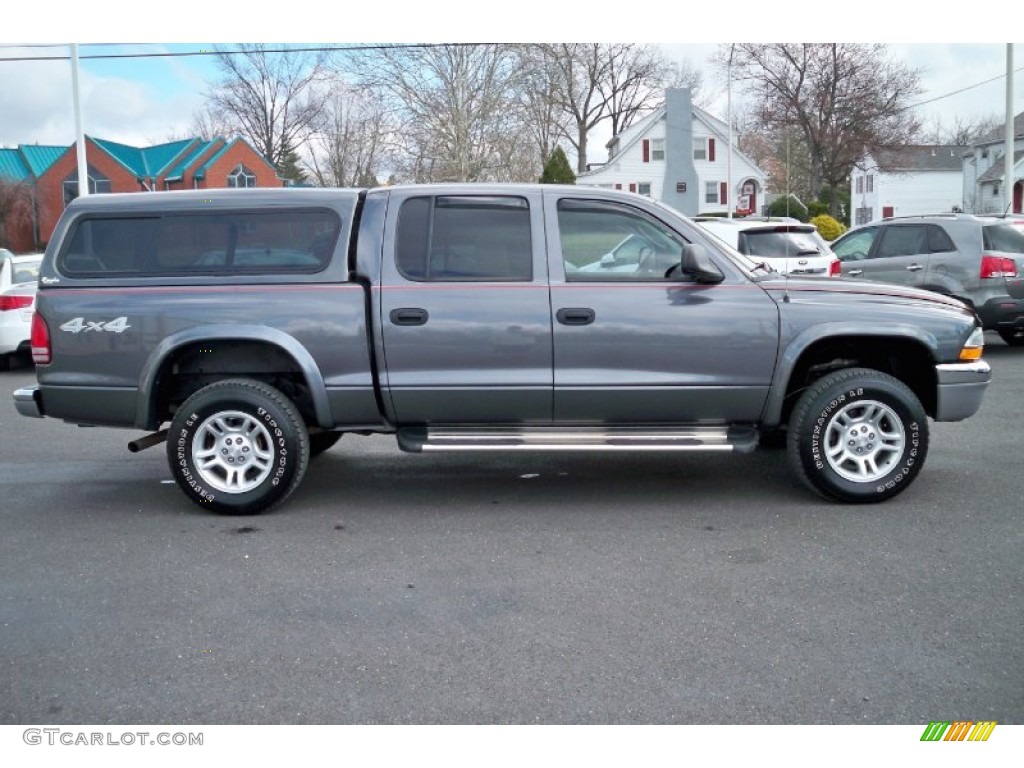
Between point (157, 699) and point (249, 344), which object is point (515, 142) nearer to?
point (249, 344)

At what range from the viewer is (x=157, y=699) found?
3697 millimetres

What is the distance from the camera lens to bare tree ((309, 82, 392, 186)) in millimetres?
35344

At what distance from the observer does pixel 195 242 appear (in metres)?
6.20

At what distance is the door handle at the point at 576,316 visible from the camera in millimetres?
5980

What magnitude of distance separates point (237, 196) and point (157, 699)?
3416 millimetres

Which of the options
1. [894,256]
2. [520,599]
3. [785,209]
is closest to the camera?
[520,599]

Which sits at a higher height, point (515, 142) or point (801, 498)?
point (515, 142)

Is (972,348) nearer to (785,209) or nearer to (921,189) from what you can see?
(785,209)

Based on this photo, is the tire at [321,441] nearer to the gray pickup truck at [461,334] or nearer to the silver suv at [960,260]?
the gray pickup truck at [461,334]

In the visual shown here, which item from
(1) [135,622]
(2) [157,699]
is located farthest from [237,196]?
Answer: (2) [157,699]

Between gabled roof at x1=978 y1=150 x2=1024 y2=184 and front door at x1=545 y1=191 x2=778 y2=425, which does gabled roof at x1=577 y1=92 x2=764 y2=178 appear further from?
front door at x1=545 y1=191 x2=778 y2=425

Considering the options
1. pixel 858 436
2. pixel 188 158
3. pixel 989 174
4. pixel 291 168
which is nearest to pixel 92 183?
pixel 188 158


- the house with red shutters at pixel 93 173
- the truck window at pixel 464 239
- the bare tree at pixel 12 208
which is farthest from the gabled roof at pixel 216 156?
the truck window at pixel 464 239

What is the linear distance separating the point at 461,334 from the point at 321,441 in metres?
2.05
